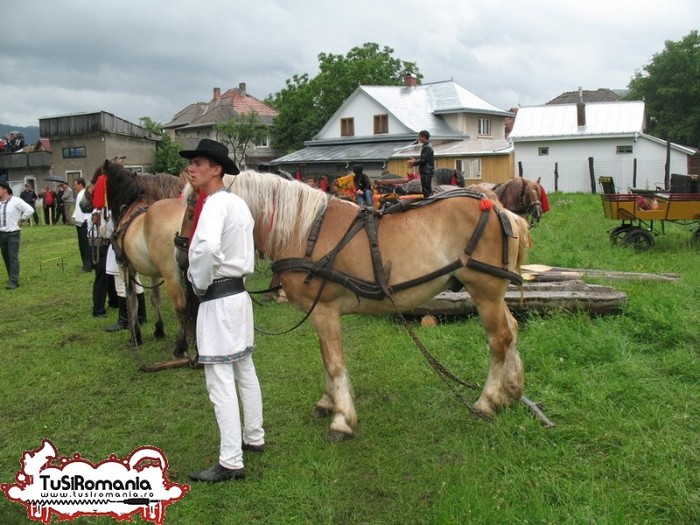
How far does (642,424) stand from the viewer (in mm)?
3734

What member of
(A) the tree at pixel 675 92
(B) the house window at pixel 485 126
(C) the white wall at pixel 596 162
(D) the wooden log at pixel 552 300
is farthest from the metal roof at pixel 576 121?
(D) the wooden log at pixel 552 300

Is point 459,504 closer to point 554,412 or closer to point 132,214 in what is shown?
point 554,412

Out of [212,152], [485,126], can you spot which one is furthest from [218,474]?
[485,126]

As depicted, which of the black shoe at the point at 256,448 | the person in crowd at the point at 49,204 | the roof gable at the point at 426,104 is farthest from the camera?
the roof gable at the point at 426,104

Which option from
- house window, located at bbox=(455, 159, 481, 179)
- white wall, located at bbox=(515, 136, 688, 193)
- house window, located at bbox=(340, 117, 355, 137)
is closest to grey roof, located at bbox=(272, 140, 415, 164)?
house window, located at bbox=(340, 117, 355, 137)

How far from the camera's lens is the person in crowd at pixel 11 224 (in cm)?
1049

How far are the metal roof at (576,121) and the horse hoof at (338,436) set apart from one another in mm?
29335

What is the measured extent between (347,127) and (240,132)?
1023 centimetres

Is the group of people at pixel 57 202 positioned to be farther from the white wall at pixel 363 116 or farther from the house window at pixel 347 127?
the white wall at pixel 363 116

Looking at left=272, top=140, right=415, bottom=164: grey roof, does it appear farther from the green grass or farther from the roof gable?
the green grass

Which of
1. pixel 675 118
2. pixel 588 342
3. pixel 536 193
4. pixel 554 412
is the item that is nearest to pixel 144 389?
pixel 554 412

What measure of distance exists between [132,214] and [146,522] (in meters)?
4.21

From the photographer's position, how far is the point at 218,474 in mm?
3549

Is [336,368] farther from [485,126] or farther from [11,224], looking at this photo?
[485,126]
